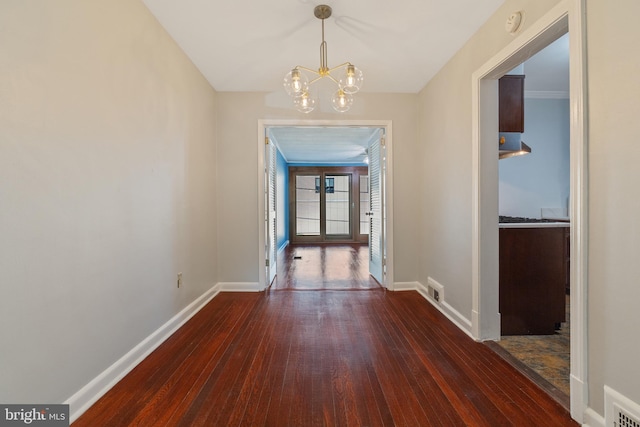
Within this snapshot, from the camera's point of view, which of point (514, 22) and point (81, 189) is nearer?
point (81, 189)

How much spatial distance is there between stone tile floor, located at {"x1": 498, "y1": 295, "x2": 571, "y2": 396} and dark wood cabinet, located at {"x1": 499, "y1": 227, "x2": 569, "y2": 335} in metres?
0.08

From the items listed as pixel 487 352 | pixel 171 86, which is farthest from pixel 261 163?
pixel 487 352

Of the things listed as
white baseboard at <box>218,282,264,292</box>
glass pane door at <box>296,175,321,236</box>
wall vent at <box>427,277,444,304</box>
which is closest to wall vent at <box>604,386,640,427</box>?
wall vent at <box>427,277,444,304</box>

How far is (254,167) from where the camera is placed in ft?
11.1

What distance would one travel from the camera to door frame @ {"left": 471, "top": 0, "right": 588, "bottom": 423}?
1.32 meters

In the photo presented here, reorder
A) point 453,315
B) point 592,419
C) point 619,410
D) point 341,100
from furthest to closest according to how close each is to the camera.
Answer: point 453,315 < point 341,100 < point 592,419 < point 619,410

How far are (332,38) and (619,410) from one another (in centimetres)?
287

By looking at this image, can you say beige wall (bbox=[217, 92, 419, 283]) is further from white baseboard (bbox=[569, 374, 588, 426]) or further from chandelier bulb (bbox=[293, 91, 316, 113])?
white baseboard (bbox=[569, 374, 588, 426])

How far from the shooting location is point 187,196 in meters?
2.61

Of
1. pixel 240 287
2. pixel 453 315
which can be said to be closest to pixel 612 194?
→ pixel 453 315

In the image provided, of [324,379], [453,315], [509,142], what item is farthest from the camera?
[509,142]

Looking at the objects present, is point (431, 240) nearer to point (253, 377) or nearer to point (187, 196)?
point (253, 377)

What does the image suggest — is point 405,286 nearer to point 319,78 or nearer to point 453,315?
point 453,315

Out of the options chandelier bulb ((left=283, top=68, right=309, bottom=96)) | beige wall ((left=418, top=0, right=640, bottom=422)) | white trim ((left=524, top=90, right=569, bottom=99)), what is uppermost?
white trim ((left=524, top=90, right=569, bottom=99))
